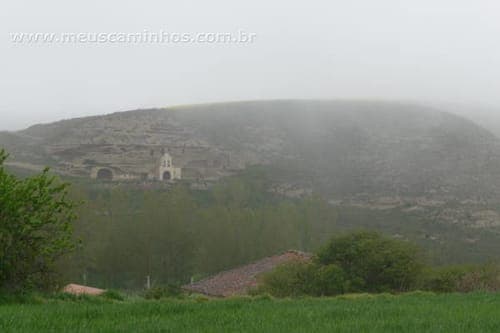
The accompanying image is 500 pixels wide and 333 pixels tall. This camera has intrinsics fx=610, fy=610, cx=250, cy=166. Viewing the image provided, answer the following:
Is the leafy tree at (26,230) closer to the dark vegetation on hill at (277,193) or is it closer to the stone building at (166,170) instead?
the dark vegetation on hill at (277,193)

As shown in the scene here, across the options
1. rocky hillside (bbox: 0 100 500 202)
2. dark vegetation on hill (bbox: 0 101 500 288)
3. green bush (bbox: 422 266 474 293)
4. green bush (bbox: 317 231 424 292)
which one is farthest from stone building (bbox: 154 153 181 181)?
green bush (bbox: 422 266 474 293)

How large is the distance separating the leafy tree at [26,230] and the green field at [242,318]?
2.32m

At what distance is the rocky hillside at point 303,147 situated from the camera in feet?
295

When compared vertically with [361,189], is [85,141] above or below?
above

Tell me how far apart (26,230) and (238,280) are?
990 inches

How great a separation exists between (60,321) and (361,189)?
80.0m

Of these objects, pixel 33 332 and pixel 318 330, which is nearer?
pixel 33 332

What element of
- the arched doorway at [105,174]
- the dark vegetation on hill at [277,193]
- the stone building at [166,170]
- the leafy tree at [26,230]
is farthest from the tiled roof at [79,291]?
the stone building at [166,170]

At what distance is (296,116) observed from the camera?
136375 millimetres

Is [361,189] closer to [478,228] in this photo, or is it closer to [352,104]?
[478,228]

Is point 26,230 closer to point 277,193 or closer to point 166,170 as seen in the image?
point 277,193

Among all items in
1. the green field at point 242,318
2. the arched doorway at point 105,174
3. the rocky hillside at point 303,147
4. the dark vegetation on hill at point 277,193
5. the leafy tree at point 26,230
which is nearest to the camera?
the green field at point 242,318

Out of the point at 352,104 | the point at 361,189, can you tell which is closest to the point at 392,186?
the point at 361,189

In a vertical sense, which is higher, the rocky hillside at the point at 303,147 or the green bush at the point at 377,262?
the rocky hillside at the point at 303,147
